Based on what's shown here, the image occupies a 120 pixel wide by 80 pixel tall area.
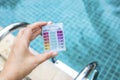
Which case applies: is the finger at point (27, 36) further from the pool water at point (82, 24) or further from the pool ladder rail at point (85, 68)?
the pool water at point (82, 24)

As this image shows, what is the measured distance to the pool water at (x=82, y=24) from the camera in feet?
5.95

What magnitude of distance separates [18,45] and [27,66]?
8cm

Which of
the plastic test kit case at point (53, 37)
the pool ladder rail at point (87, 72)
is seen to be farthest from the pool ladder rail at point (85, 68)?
the plastic test kit case at point (53, 37)

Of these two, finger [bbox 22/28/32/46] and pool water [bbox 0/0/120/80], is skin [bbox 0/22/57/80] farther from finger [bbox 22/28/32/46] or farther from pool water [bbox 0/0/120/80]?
pool water [bbox 0/0/120/80]

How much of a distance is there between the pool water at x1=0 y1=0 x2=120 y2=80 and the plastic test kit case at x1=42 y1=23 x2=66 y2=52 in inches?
37.5

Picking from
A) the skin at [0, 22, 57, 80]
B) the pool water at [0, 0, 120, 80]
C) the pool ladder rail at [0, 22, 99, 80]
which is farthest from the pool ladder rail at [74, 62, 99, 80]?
the pool water at [0, 0, 120, 80]

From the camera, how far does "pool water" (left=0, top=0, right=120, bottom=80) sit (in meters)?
1.81

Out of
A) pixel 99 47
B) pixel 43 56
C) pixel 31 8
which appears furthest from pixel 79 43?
pixel 43 56

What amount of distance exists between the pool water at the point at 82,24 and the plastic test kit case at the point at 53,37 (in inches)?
37.5

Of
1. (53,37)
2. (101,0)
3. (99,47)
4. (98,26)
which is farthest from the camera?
(101,0)

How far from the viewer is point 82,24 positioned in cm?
202

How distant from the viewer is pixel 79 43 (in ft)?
6.31

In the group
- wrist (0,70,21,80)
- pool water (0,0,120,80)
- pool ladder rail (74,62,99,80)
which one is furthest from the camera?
pool water (0,0,120,80)

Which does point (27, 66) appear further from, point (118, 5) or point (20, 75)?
point (118, 5)
